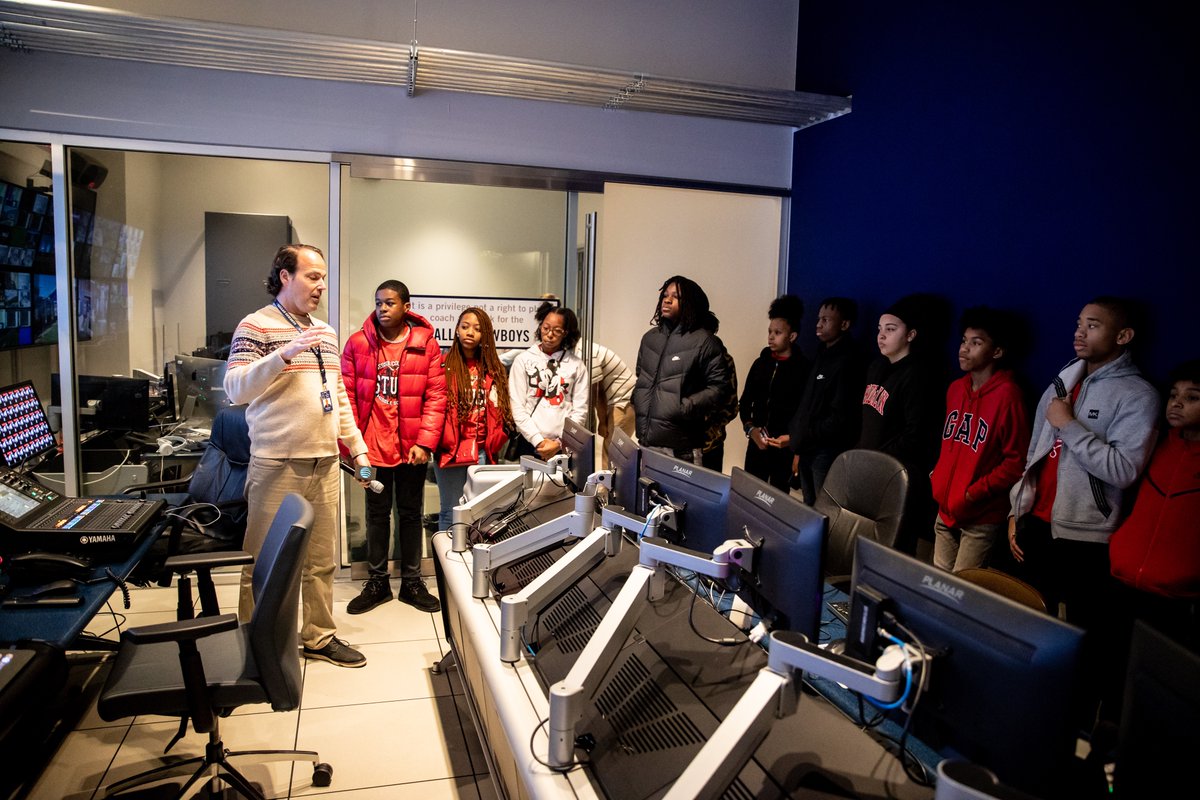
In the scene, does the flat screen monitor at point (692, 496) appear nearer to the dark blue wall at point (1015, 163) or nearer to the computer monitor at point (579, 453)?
the computer monitor at point (579, 453)

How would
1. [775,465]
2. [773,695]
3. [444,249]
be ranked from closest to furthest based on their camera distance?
[773,695] → [444,249] → [775,465]

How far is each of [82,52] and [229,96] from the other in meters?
0.68

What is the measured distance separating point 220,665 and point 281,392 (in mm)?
1186

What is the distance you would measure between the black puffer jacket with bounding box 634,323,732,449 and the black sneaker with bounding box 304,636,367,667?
199 cm

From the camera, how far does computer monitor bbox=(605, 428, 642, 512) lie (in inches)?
92.2

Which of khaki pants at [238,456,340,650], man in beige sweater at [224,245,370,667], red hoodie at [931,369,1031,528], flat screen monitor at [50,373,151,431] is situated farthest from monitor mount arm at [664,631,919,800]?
flat screen monitor at [50,373,151,431]

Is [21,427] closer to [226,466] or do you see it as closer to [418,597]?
[226,466]

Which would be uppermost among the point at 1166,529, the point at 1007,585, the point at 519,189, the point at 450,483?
the point at 519,189

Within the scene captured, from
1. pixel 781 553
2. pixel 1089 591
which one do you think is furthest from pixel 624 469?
pixel 1089 591

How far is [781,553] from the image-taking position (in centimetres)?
165

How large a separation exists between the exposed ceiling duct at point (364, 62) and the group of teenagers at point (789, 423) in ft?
3.78

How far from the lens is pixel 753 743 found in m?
1.35

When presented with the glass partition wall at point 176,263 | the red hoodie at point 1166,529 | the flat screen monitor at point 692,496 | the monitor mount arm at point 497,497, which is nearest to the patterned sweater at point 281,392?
the monitor mount arm at point 497,497

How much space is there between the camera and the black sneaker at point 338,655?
3420mm
